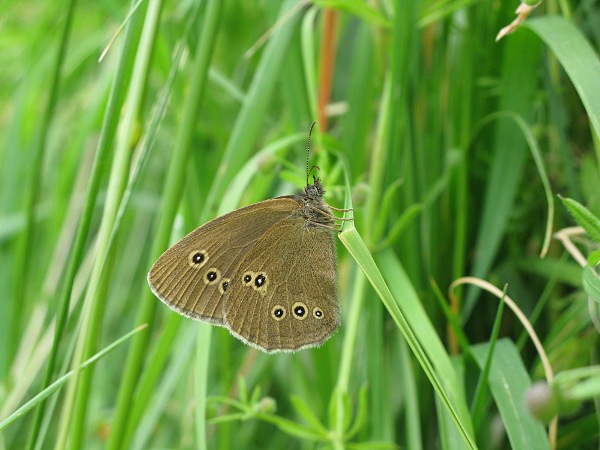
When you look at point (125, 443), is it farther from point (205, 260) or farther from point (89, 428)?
point (89, 428)

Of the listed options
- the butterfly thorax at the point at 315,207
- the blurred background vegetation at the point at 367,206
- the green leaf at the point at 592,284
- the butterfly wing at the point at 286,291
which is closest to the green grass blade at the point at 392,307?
the blurred background vegetation at the point at 367,206

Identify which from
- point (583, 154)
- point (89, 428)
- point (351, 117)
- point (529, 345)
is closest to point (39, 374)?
point (89, 428)

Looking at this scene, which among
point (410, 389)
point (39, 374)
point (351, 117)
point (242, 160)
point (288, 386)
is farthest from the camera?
point (39, 374)

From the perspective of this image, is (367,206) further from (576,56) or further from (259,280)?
(576,56)

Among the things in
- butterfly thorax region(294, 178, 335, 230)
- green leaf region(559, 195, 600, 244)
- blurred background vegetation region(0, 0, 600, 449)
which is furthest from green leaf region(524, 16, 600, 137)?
butterfly thorax region(294, 178, 335, 230)

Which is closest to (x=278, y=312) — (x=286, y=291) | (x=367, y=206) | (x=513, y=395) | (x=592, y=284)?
(x=286, y=291)

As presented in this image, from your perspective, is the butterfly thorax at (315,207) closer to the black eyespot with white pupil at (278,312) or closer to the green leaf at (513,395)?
the black eyespot with white pupil at (278,312)

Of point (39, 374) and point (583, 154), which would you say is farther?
point (39, 374)
